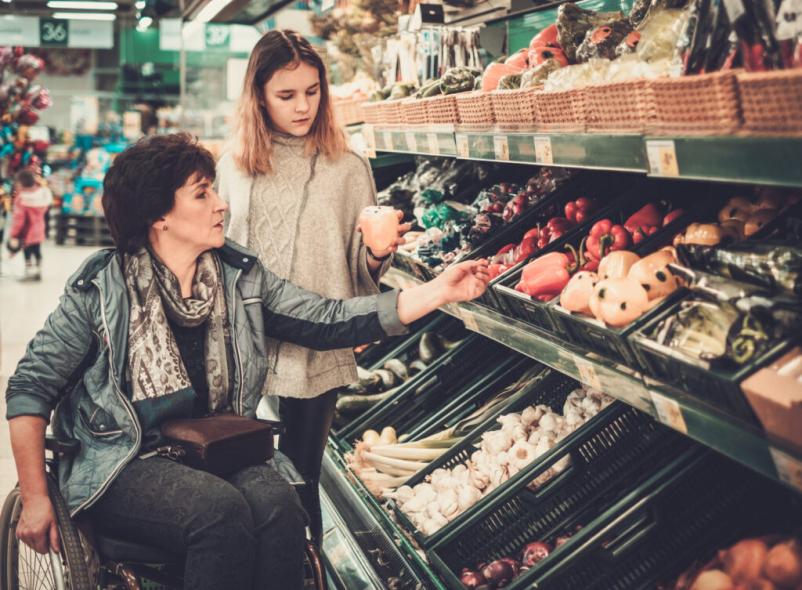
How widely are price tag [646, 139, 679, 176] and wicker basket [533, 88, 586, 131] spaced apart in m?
0.28

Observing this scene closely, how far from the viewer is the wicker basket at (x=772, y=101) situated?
1247 millimetres

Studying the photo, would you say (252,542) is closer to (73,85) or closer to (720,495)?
(720,495)

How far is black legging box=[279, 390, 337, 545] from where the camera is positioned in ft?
9.37

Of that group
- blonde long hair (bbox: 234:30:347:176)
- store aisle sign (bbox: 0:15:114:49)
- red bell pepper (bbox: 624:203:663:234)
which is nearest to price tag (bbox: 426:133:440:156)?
blonde long hair (bbox: 234:30:347:176)

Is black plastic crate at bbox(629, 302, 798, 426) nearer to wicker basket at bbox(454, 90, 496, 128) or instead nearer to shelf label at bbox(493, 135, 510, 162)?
shelf label at bbox(493, 135, 510, 162)

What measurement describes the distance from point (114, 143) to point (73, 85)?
33.1ft

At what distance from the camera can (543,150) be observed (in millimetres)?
2049

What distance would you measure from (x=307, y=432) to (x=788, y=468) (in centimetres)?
179

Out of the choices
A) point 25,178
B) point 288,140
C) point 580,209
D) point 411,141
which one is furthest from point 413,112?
point 25,178

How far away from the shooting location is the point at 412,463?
3023mm

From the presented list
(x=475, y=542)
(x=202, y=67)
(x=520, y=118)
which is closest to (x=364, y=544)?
(x=475, y=542)

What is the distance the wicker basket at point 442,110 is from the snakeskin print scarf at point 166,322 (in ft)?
2.66

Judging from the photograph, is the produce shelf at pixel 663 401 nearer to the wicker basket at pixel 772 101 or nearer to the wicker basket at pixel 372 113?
the wicker basket at pixel 772 101

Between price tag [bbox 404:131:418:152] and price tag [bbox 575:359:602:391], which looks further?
price tag [bbox 404:131:418:152]
